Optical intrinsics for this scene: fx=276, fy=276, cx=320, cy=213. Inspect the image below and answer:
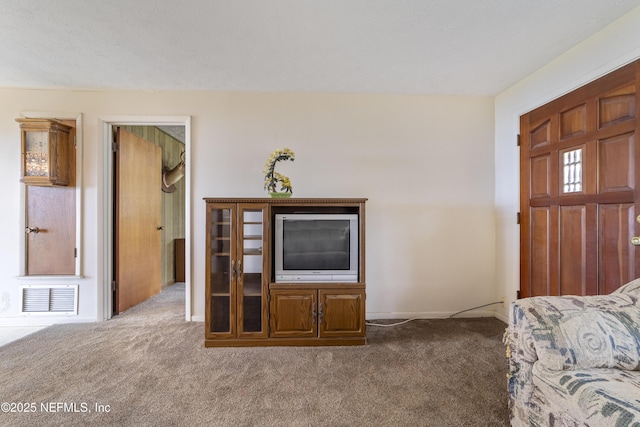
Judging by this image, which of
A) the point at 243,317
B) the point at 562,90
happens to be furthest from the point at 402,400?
the point at 562,90

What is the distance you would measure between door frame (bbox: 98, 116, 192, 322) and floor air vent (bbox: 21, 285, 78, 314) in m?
0.26

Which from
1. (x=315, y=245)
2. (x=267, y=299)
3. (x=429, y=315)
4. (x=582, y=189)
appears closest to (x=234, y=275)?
(x=267, y=299)

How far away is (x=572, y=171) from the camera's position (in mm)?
2061

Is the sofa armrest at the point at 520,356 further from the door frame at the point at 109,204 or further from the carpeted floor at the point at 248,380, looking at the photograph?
the door frame at the point at 109,204

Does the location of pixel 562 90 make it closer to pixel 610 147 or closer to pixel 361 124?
pixel 610 147

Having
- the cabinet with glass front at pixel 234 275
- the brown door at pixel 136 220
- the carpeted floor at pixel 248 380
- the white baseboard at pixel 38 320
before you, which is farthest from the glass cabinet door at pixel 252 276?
the white baseboard at pixel 38 320

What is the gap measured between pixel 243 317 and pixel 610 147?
2878 millimetres

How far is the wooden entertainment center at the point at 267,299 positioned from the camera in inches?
88.8

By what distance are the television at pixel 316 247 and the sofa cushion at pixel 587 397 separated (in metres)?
1.34

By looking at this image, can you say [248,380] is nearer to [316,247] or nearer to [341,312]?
[341,312]

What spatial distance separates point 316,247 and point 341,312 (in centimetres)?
57

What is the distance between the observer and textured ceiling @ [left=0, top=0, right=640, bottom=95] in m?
1.67

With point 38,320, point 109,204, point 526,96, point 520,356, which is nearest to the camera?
point 520,356

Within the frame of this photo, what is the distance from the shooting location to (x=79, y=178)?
2.75 m
